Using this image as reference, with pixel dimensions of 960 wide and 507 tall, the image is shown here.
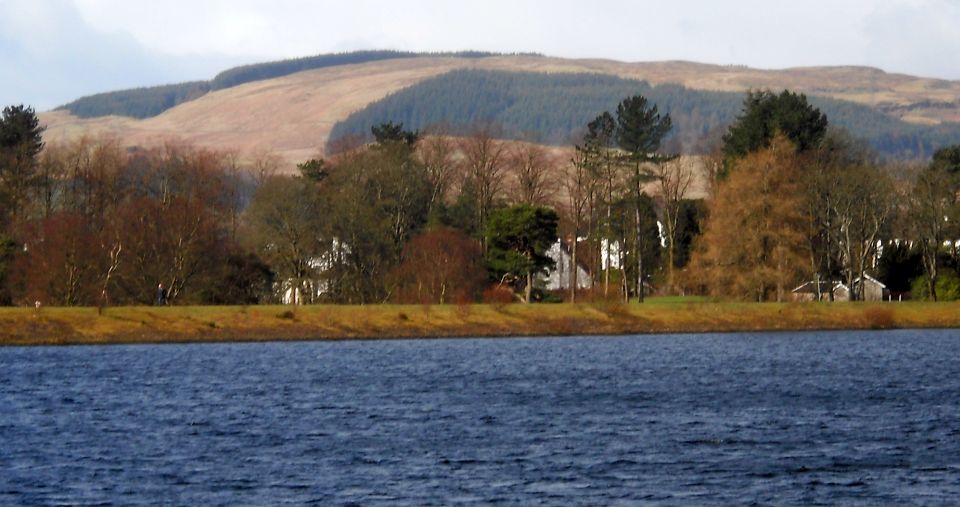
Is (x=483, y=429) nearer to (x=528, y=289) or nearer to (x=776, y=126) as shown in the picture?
(x=528, y=289)

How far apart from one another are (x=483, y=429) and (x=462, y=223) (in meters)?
70.3

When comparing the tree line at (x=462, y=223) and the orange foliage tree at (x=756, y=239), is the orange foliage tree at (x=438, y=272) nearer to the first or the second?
the tree line at (x=462, y=223)

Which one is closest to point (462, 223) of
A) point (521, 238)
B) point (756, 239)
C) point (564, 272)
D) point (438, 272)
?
point (521, 238)

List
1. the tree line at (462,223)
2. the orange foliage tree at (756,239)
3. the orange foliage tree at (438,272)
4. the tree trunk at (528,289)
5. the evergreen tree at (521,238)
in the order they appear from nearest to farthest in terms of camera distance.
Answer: the tree line at (462,223)
the orange foliage tree at (756,239)
the orange foliage tree at (438,272)
the tree trunk at (528,289)
the evergreen tree at (521,238)

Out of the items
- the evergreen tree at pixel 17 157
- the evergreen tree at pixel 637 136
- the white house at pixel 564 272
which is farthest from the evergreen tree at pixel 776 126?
the evergreen tree at pixel 17 157

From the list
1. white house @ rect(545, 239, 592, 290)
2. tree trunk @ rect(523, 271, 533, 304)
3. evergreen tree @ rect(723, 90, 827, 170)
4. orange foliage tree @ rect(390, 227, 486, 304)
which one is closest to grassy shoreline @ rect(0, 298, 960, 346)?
orange foliage tree @ rect(390, 227, 486, 304)

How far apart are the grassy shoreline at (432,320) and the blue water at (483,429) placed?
27.5 feet

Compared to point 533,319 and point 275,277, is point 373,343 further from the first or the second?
point 275,277

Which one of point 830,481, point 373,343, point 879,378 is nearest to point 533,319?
point 373,343

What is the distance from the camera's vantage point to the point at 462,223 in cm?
10700

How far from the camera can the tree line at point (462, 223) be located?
8588 centimetres

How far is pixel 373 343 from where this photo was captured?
75688 mm

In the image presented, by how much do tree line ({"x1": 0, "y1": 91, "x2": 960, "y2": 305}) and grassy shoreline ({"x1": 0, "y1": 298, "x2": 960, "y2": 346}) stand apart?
172 inches

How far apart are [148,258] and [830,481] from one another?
62.5 metres
